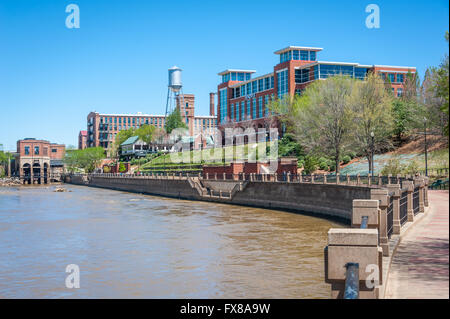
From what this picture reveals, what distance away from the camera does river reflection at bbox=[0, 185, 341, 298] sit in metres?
17.3

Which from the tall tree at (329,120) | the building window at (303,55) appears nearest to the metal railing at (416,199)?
the tall tree at (329,120)

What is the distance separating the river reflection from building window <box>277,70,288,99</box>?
54433 mm

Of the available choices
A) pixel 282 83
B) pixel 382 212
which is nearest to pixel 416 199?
pixel 382 212

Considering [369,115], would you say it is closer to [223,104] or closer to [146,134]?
[223,104]

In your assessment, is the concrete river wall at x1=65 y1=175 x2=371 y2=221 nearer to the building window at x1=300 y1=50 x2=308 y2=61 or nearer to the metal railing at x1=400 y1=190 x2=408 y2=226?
the metal railing at x1=400 y1=190 x2=408 y2=226

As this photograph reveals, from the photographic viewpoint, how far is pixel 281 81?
310 feet

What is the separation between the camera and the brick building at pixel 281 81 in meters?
88.7

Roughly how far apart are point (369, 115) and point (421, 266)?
165 feet

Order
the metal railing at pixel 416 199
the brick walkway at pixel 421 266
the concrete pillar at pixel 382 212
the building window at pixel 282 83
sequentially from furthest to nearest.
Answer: the building window at pixel 282 83
the metal railing at pixel 416 199
the concrete pillar at pixel 382 212
the brick walkway at pixel 421 266

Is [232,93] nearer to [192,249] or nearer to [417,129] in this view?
[417,129]

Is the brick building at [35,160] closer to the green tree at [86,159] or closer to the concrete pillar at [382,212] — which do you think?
the green tree at [86,159]

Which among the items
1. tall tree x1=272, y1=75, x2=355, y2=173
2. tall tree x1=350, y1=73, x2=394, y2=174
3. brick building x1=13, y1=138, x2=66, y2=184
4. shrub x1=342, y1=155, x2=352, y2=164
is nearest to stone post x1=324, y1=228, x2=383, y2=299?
tall tree x1=272, y1=75, x2=355, y2=173

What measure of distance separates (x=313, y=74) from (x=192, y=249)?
67.9m

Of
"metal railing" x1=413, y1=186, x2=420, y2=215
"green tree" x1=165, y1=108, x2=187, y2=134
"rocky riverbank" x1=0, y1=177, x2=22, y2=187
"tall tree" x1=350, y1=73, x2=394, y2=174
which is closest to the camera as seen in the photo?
"metal railing" x1=413, y1=186, x2=420, y2=215
